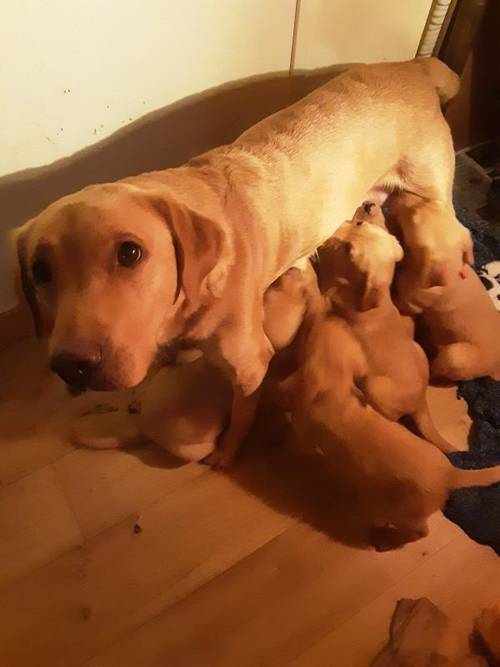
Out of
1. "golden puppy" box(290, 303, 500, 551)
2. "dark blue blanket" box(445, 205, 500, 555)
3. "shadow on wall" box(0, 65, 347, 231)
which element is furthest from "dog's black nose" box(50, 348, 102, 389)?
"dark blue blanket" box(445, 205, 500, 555)

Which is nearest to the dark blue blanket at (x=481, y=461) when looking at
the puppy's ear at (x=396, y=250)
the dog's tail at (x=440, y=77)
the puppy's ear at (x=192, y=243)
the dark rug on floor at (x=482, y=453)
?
the dark rug on floor at (x=482, y=453)

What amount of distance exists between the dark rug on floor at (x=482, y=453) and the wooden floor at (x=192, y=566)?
0.15 feet

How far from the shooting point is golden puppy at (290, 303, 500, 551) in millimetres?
1645

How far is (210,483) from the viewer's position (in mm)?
1949

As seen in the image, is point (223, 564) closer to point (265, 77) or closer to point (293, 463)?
point (293, 463)

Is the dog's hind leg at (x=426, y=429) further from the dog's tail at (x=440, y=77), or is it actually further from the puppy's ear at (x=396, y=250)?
the dog's tail at (x=440, y=77)

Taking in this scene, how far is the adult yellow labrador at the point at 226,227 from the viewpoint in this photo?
131 cm

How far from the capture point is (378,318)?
1.89 m

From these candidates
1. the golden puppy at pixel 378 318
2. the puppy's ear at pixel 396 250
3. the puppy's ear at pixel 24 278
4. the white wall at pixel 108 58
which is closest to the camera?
the puppy's ear at pixel 24 278

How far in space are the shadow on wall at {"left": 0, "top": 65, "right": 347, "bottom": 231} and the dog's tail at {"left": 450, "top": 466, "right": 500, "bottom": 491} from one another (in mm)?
1212

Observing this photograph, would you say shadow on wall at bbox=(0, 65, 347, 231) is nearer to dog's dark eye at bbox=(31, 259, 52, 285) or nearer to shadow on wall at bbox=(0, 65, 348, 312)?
shadow on wall at bbox=(0, 65, 348, 312)

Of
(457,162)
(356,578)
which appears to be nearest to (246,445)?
(356,578)

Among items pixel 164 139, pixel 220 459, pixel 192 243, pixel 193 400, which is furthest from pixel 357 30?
pixel 220 459

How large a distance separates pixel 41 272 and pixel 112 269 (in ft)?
0.51
